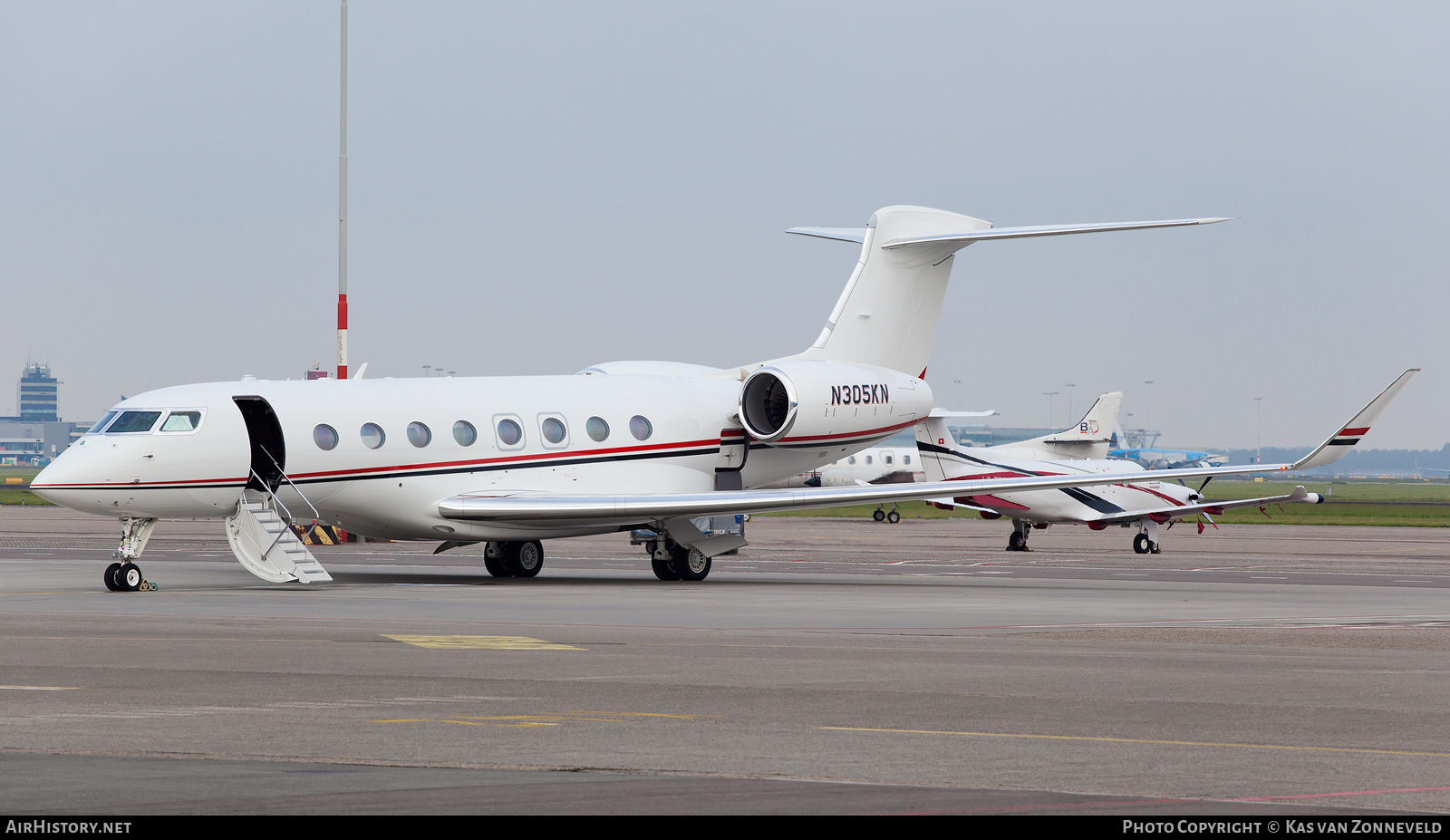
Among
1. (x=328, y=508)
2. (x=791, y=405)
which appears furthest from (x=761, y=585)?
(x=328, y=508)

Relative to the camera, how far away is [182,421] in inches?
1092

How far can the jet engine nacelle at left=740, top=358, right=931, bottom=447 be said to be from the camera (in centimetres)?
3341

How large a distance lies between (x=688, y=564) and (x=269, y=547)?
808cm

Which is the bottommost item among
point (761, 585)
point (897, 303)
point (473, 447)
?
point (761, 585)

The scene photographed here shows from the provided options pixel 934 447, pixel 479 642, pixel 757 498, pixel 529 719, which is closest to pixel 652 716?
pixel 529 719

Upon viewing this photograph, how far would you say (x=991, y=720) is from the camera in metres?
12.0

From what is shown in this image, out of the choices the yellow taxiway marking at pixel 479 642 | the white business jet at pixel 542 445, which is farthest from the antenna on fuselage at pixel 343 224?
the yellow taxiway marking at pixel 479 642

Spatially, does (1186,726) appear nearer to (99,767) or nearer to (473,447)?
(99,767)

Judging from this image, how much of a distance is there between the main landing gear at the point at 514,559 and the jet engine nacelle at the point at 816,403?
16.2 ft

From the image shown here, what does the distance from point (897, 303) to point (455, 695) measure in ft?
79.0

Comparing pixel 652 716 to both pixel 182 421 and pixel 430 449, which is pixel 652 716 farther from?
pixel 430 449

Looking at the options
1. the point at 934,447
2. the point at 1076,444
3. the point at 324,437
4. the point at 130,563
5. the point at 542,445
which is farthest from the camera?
the point at 1076,444

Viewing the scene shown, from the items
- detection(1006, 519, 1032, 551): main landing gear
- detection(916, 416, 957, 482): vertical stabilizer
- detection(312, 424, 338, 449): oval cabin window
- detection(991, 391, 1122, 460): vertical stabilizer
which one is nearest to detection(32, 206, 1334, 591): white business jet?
detection(312, 424, 338, 449): oval cabin window

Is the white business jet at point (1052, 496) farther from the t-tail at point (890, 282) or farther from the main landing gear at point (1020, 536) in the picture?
the t-tail at point (890, 282)
